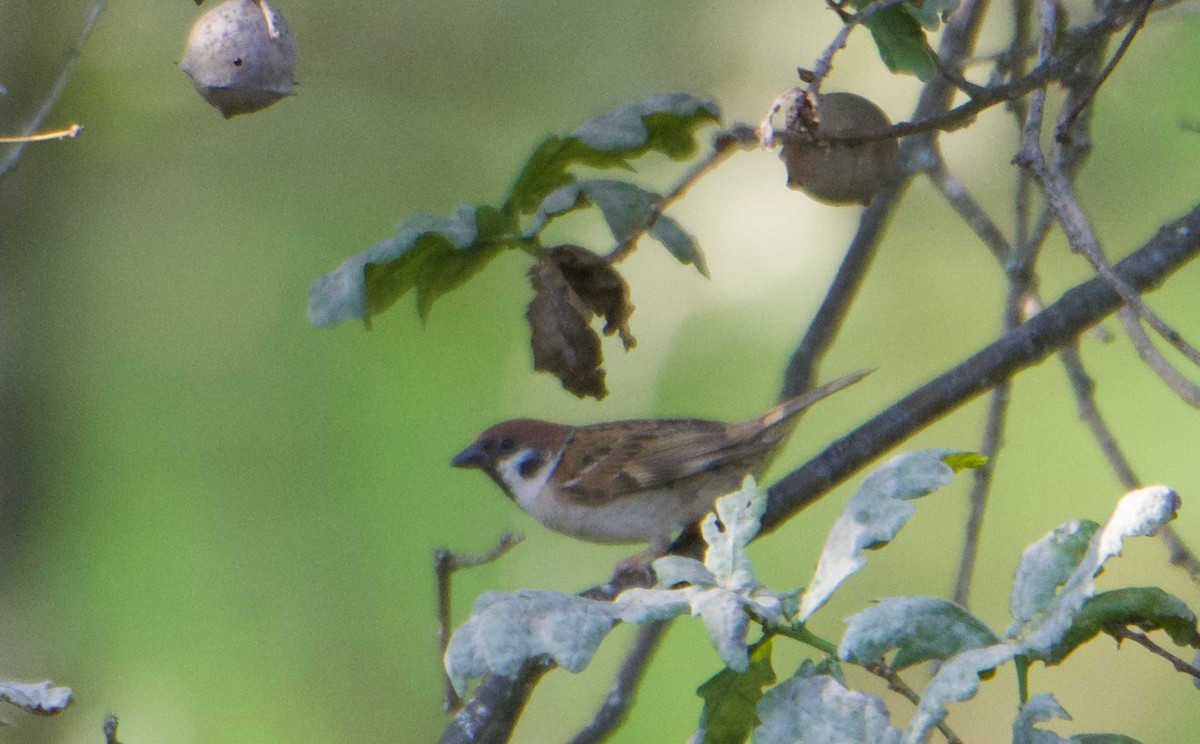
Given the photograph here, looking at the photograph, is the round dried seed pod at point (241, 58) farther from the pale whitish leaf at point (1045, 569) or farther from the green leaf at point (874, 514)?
the pale whitish leaf at point (1045, 569)

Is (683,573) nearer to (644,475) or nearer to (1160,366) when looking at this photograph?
(1160,366)

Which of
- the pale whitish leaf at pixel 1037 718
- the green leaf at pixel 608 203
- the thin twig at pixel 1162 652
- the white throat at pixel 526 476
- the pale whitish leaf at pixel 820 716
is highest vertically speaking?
the green leaf at pixel 608 203

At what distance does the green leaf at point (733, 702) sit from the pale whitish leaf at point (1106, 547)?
0.31 meters

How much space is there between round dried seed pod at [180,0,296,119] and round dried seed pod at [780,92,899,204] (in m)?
0.65

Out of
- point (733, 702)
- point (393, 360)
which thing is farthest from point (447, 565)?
point (393, 360)

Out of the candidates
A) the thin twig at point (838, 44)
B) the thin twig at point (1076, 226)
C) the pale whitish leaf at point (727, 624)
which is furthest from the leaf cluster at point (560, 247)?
the pale whitish leaf at point (727, 624)

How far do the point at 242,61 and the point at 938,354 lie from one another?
2522 millimetres

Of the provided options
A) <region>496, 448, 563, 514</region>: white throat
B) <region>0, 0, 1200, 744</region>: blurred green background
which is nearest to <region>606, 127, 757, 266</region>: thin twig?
<region>496, 448, 563, 514</region>: white throat

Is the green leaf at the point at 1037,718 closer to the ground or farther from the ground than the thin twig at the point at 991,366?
closer to the ground

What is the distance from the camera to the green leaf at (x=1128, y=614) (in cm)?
114

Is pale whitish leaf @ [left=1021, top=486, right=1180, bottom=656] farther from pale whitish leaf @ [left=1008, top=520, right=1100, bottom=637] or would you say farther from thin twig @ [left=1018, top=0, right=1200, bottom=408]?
thin twig @ [left=1018, top=0, right=1200, bottom=408]

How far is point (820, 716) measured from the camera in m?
1.12

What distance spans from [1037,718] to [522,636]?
0.42 metres

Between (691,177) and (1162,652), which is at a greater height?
(691,177)
